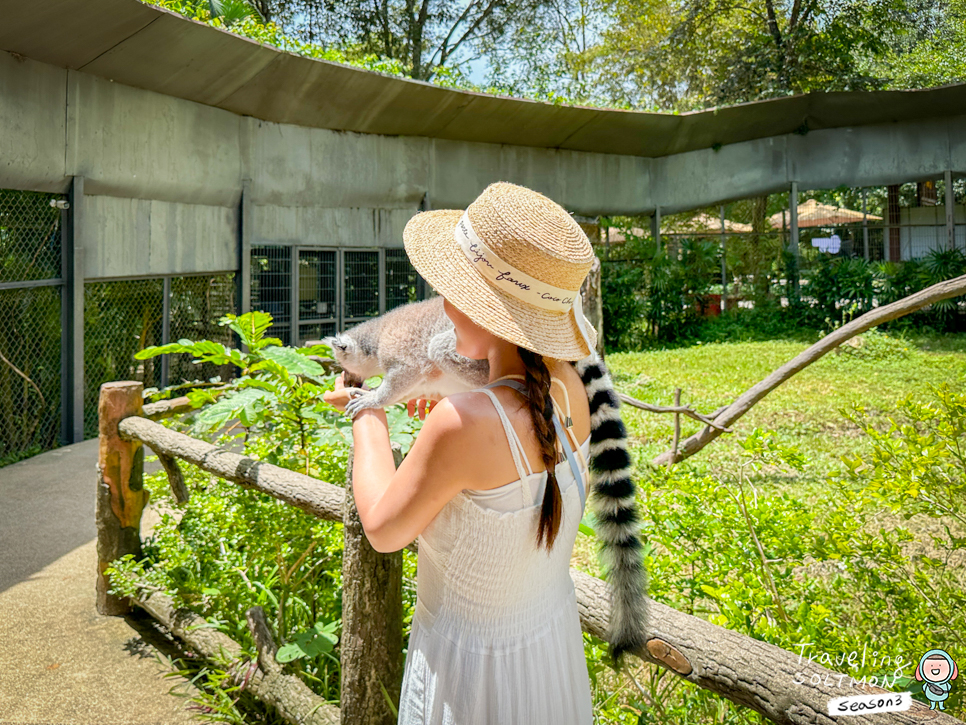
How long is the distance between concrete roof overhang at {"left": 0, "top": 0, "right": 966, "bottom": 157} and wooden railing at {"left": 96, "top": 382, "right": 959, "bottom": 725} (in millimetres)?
4811

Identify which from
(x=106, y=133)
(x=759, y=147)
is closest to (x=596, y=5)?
(x=759, y=147)

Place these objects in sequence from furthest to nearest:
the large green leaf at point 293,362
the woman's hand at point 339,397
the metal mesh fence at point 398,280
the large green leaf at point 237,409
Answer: the metal mesh fence at point 398,280 → the large green leaf at point 293,362 → the large green leaf at point 237,409 → the woman's hand at point 339,397

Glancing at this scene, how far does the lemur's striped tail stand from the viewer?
1.76 meters

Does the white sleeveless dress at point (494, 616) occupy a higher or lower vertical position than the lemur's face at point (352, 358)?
lower

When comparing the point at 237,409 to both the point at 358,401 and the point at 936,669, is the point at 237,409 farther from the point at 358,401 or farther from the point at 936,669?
the point at 936,669

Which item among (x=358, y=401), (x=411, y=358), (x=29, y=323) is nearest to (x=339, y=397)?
(x=358, y=401)

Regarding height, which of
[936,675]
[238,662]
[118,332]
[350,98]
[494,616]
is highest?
[350,98]

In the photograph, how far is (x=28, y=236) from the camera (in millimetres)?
7250

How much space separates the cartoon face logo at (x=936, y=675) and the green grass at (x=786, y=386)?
3.48 metres

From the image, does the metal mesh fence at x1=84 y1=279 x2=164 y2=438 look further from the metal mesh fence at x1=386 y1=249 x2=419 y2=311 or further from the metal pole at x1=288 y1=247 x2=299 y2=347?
the metal mesh fence at x1=386 y1=249 x2=419 y2=311

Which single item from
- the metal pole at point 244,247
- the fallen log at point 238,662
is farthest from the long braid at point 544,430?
the metal pole at point 244,247

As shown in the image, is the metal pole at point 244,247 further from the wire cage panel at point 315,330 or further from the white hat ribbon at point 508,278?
the white hat ribbon at point 508,278

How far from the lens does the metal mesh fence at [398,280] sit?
42.0 ft

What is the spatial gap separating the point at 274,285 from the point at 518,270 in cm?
1013
